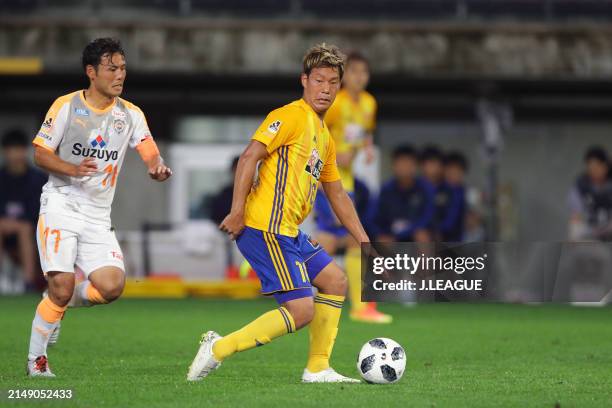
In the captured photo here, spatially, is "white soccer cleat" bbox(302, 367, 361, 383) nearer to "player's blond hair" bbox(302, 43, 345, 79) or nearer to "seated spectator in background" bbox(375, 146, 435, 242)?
"player's blond hair" bbox(302, 43, 345, 79)

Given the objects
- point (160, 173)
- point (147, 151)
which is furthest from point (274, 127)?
point (147, 151)

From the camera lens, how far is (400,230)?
627 inches

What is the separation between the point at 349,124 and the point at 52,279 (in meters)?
4.93

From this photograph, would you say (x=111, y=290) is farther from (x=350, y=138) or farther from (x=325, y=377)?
(x=350, y=138)

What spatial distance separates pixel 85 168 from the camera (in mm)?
7465

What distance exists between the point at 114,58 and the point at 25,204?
31.2 ft

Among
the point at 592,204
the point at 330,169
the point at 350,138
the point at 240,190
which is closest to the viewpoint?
the point at 240,190

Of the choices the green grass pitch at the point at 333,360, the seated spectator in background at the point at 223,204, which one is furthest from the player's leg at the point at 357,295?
the seated spectator in background at the point at 223,204

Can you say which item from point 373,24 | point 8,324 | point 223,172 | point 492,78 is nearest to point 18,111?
point 223,172

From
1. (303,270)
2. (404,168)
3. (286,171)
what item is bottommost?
(303,270)

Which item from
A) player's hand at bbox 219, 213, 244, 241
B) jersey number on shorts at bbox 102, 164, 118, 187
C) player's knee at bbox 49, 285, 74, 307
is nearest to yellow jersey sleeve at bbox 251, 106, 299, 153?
player's hand at bbox 219, 213, 244, 241

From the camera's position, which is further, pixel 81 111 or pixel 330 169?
pixel 81 111

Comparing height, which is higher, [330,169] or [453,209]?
[330,169]

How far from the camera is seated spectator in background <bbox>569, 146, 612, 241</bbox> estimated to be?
1636 cm
